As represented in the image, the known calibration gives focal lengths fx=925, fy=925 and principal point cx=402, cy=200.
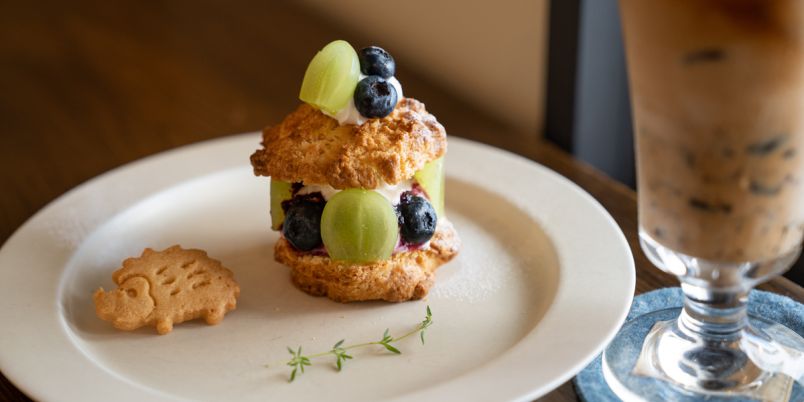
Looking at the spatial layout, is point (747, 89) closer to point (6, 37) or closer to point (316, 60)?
point (316, 60)

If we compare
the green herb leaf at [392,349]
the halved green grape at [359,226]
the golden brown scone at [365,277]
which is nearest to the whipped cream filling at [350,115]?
the halved green grape at [359,226]

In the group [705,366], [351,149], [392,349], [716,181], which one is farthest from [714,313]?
[351,149]

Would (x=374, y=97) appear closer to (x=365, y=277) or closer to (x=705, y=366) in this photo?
(x=365, y=277)

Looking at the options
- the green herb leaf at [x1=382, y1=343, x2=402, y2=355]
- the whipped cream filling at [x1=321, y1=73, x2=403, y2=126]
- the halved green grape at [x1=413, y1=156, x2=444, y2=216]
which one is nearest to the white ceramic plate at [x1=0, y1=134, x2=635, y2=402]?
the green herb leaf at [x1=382, y1=343, x2=402, y2=355]

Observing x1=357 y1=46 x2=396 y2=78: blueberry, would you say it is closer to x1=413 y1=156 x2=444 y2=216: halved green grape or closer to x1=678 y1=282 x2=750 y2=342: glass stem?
x1=413 y1=156 x2=444 y2=216: halved green grape

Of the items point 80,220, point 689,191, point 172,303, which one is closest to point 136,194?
point 80,220
